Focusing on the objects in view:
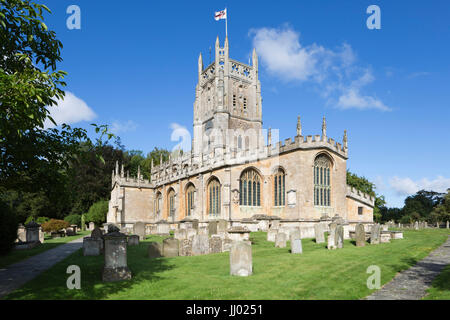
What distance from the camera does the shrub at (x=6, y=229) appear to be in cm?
1537

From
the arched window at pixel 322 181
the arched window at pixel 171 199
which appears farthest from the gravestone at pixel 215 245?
the arched window at pixel 171 199

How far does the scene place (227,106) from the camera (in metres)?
48.8

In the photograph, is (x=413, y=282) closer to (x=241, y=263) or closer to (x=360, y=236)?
(x=241, y=263)

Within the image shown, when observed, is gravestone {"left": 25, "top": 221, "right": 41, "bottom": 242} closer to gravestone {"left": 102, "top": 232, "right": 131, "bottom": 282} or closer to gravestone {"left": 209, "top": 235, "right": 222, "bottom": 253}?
gravestone {"left": 209, "top": 235, "right": 222, "bottom": 253}

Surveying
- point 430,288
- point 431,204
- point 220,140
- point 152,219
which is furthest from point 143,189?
point 431,204

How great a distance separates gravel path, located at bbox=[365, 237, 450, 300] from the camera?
23.8 ft

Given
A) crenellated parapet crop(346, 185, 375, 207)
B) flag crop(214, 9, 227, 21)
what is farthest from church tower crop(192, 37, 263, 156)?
crenellated parapet crop(346, 185, 375, 207)

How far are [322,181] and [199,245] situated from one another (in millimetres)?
14694

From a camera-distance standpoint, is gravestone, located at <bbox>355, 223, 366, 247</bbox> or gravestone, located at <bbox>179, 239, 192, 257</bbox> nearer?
gravestone, located at <bbox>179, 239, 192, 257</bbox>

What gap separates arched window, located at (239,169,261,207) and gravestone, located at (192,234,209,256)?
1272cm

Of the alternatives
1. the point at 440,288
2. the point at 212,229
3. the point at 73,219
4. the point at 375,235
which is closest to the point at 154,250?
the point at 212,229
